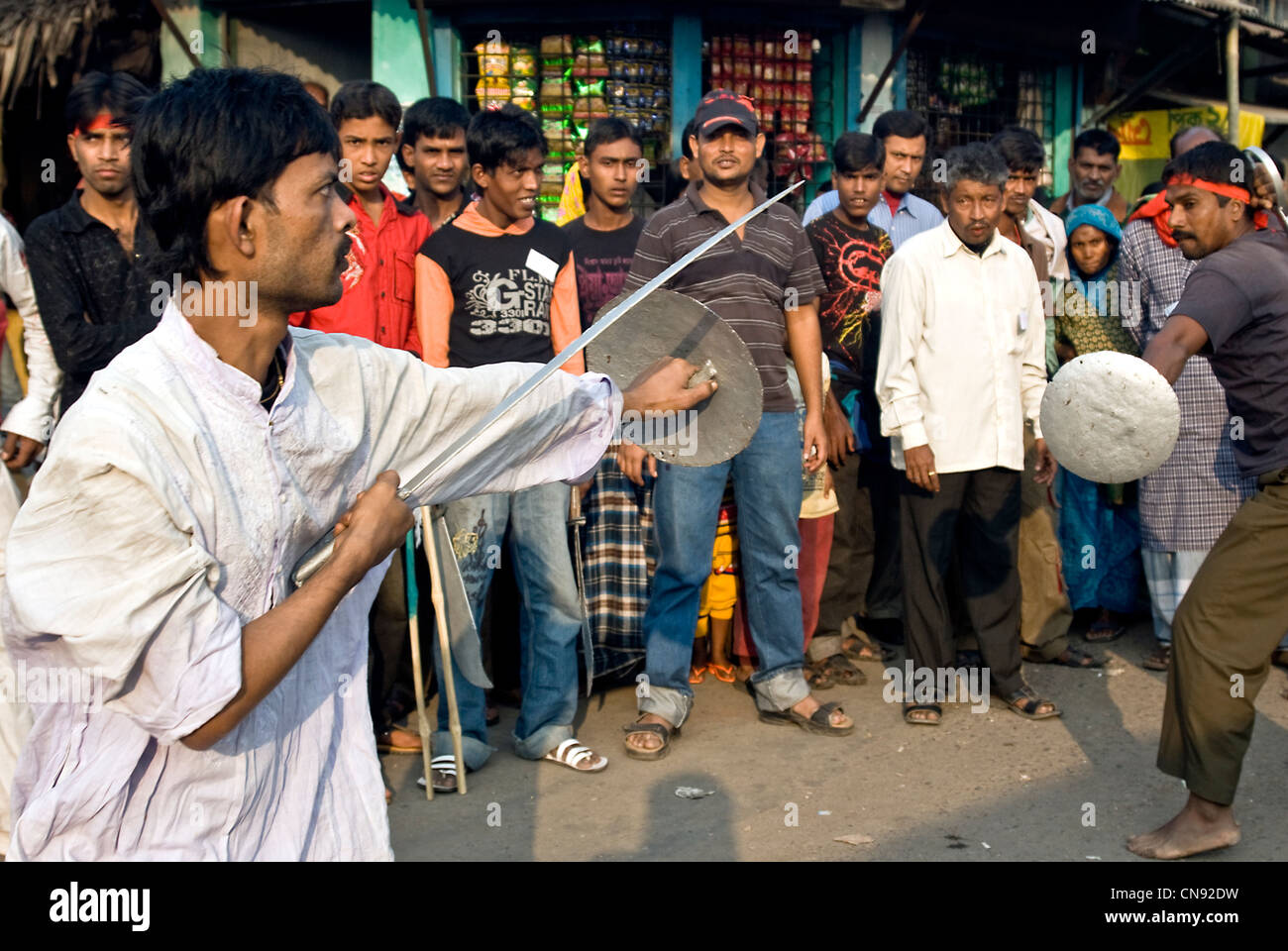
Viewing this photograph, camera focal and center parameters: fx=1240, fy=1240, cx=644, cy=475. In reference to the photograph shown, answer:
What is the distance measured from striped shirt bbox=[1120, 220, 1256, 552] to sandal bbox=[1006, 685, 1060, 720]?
1051 mm

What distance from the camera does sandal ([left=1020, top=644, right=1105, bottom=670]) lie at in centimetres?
562

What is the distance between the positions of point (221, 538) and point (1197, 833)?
3.12 meters

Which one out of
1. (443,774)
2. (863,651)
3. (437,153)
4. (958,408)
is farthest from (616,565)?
(437,153)

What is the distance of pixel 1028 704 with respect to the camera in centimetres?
496

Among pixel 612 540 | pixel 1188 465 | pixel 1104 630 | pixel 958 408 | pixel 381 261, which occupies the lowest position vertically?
pixel 1104 630

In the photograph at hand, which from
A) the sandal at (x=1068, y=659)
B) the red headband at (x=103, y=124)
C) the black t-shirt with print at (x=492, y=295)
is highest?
the red headband at (x=103, y=124)

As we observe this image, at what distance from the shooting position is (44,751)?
171cm

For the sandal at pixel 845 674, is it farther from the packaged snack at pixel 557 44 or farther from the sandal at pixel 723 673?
the packaged snack at pixel 557 44

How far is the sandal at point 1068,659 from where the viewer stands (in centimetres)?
562

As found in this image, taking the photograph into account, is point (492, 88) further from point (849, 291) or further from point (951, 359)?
point (951, 359)

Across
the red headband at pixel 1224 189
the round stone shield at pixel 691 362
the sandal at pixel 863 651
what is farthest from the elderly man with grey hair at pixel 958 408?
the round stone shield at pixel 691 362

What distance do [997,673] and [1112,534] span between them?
1.43 meters

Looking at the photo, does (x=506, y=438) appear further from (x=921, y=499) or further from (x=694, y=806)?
(x=921, y=499)

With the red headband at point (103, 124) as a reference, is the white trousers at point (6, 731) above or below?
below
